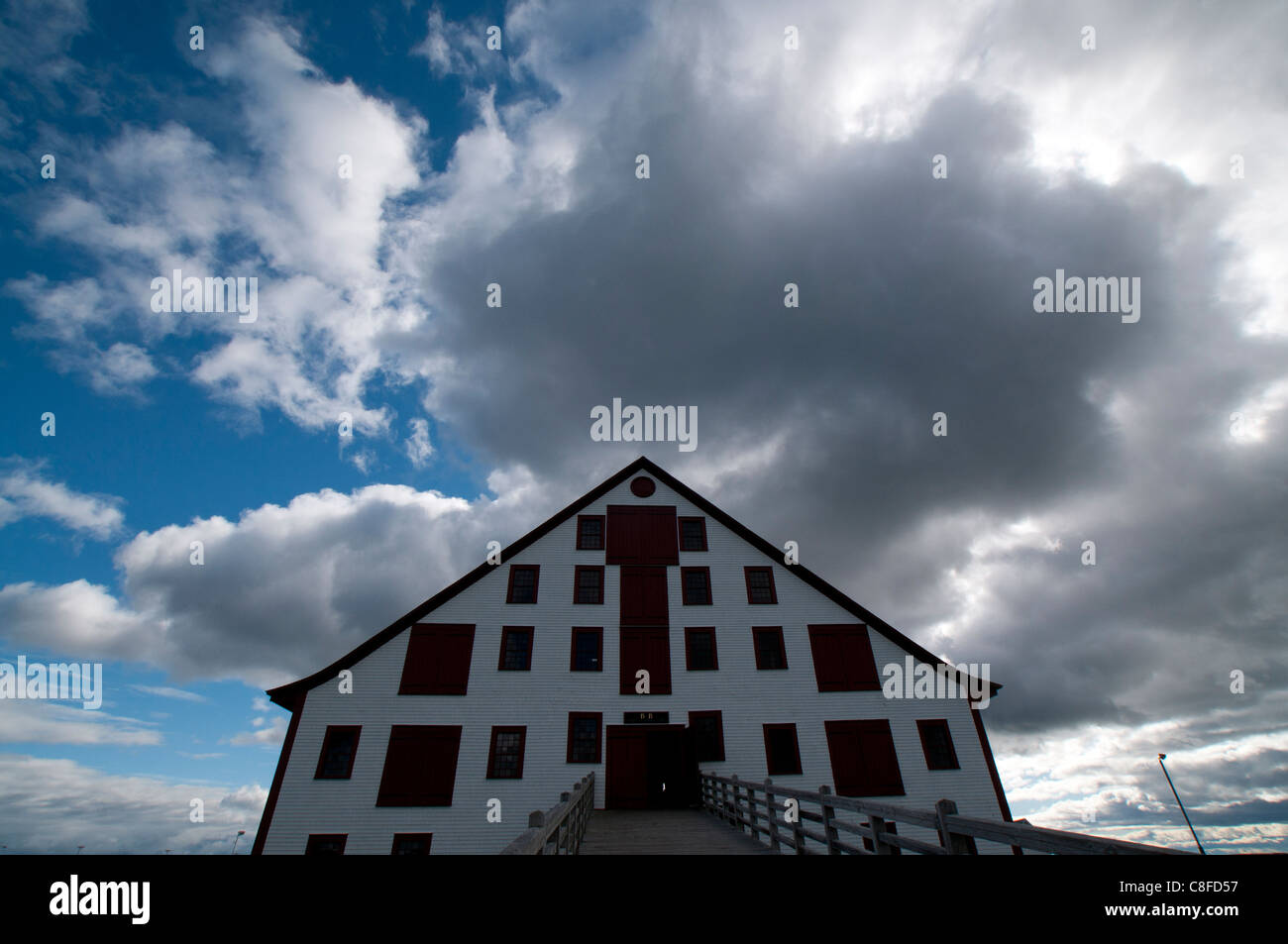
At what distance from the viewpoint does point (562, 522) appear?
72.3ft

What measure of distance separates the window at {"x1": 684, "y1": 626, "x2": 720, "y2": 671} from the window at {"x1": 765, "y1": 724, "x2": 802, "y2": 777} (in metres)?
2.83

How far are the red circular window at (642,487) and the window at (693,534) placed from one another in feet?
6.18

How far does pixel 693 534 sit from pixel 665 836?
11.9m

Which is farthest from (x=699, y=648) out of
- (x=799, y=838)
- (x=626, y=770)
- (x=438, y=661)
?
(x=799, y=838)

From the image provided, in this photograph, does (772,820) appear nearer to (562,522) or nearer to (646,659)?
(646,659)

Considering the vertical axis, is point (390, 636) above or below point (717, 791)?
above

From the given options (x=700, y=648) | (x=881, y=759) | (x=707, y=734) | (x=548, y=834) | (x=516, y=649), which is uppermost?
(x=516, y=649)

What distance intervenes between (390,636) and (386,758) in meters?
3.78

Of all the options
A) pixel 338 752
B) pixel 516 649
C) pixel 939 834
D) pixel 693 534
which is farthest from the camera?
pixel 693 534

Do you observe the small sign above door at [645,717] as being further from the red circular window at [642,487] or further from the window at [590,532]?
the red circular window at [642,487]

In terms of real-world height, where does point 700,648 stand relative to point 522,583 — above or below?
below
